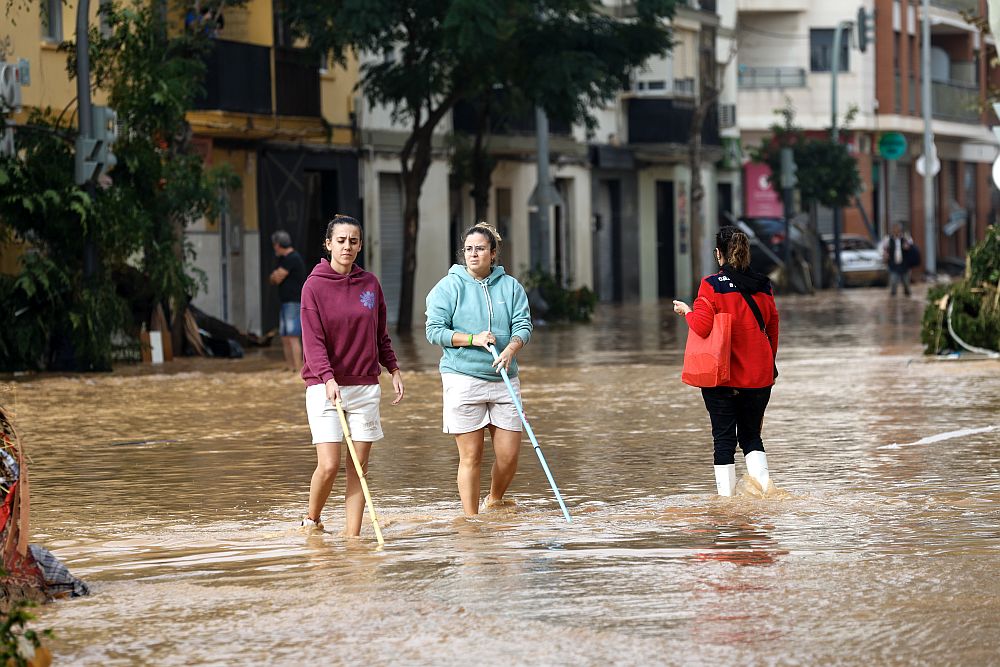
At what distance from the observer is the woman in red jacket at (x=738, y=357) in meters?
11.3

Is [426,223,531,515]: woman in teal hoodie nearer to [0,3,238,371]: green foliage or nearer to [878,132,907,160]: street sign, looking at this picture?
[0,3,238,371]: green foliage

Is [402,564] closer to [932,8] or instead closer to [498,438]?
[498,438]

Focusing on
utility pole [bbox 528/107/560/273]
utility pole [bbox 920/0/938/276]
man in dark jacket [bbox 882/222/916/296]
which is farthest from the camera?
utility pole [bbox 920/0/938/276]

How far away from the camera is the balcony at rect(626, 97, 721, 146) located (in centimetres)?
5141

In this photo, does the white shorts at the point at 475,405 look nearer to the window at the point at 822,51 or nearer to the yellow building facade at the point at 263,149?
the yellow building facade at the point at 263,149

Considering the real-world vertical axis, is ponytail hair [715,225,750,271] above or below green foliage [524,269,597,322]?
above

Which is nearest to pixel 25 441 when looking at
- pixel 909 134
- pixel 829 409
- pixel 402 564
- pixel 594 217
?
pixel 829 409

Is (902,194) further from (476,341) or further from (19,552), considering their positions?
(19,552)

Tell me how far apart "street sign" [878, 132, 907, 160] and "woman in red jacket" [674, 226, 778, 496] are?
57326mm

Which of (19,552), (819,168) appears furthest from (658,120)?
(19,552)

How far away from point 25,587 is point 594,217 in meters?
43.0

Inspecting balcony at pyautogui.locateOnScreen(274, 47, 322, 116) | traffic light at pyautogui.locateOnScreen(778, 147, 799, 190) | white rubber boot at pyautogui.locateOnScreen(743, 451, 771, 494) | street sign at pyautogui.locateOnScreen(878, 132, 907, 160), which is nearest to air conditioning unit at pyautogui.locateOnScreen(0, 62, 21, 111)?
balcony at pyautogui.locateOnScreen(274, 47, 322, 116)

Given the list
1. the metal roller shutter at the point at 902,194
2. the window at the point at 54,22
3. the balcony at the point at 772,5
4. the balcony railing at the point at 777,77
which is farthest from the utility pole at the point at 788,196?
the window at the point at 54,22

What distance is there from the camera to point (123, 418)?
17922 mm
